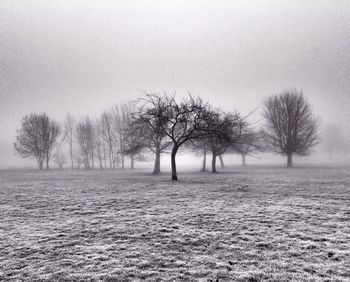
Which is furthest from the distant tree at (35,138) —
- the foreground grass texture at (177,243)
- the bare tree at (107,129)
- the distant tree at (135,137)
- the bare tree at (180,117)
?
the foreground grass texture at (177,243)

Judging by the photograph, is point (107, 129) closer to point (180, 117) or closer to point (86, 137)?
point (86, 137)

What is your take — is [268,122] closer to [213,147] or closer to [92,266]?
[213,147]

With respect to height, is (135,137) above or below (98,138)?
below

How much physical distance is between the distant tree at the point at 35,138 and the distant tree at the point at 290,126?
48.5 metres

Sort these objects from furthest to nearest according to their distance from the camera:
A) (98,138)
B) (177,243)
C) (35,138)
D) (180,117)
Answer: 1. (98,138)
2. (35,138)
3. (180,117)
4. (177,243)

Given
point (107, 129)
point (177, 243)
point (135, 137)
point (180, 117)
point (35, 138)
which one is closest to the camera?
point (177, 243)

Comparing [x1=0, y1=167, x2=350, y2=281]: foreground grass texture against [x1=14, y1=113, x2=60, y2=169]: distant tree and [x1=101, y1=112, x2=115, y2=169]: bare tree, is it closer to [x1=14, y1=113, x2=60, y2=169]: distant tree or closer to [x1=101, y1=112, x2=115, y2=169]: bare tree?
[x1=101, y1=112, x2=115, y2=169]: bare tree

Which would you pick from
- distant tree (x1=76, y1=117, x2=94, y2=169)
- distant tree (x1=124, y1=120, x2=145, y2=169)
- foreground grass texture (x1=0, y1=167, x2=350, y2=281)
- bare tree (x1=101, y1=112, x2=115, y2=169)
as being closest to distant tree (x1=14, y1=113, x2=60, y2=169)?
distant tree (x1=76, y1=117, x2=94, y2=169)

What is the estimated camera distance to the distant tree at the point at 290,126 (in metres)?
41.7

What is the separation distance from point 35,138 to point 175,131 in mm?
41221

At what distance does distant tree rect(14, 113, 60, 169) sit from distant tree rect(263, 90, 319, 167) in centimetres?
4854

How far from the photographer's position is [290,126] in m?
42.3

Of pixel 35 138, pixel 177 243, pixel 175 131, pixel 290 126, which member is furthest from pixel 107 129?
pixel 177 243

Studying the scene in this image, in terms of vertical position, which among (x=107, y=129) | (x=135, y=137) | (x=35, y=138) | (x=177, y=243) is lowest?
(x=177, y=243)
